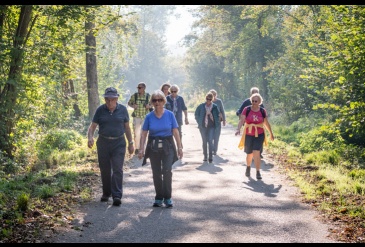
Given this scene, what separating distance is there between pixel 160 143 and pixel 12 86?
6504mm

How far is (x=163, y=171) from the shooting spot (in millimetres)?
8727

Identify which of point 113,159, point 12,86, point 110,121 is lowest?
point 113,159

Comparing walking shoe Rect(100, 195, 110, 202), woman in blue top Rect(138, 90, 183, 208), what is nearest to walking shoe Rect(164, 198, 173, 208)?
woman in blue top Rect(138, 90, 183, 208)

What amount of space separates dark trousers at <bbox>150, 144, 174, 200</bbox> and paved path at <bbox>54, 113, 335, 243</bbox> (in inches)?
12.3

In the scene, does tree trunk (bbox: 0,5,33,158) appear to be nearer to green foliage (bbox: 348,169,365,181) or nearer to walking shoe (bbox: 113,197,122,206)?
walking shoe (bbox: 113,197,122,206)

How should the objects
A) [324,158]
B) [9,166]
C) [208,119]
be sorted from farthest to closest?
[208,119] < [324,158] < [9,166]

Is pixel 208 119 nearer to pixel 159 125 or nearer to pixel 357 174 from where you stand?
pixel 357 174

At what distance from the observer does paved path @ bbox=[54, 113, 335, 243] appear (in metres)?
6.75

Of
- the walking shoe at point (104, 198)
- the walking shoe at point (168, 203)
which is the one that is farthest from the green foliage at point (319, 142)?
the walking shoe at point (104, 198)

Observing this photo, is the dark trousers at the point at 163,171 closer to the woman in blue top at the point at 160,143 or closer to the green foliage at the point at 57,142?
the woman in blue top at the point at 160,143

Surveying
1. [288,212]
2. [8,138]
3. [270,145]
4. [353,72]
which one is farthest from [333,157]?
[8,138]

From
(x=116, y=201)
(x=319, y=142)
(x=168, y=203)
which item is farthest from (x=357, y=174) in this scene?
(x=116, y=201)

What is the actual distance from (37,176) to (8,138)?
323 cm

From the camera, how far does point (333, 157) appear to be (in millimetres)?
13680
